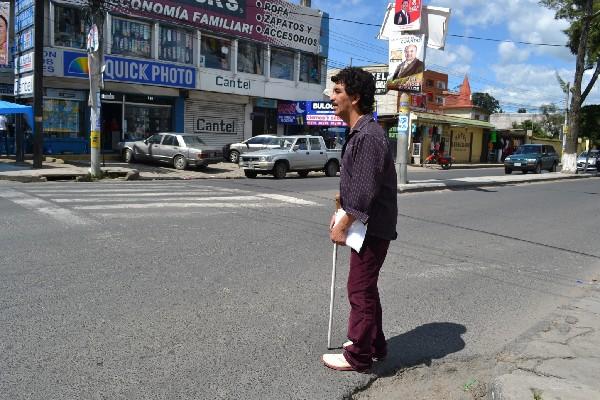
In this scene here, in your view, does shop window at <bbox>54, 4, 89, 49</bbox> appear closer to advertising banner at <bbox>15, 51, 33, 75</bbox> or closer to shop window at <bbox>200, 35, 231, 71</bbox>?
advertising banner at <bbox>15, 51, 33, 75</bbox>

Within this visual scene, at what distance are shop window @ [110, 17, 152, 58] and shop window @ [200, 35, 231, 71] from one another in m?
3.13

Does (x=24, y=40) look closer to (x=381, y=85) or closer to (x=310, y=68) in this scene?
(x=310, y=68)

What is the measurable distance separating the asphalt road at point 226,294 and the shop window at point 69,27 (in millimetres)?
14085

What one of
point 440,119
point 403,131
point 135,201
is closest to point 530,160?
point 440,119

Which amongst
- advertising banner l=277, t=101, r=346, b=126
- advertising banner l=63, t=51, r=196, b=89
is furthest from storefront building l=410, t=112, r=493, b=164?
advertising banner l=63, t=51, r=196, b=89

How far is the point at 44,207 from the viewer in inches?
396

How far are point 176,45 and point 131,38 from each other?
7.94 feet

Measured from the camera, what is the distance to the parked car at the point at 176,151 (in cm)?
2203

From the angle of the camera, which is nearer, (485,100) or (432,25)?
(432,25)

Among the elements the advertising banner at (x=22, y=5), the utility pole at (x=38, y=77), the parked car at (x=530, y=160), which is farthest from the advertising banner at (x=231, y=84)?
the parked car at (x=530, y=160)

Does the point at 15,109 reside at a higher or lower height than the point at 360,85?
higher

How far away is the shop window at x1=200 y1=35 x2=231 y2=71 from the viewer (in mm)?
28125

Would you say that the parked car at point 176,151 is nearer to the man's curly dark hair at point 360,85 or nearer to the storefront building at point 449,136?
the man's curly dark hair at point 360,85

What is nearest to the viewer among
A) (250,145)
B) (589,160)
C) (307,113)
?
(250,145)
